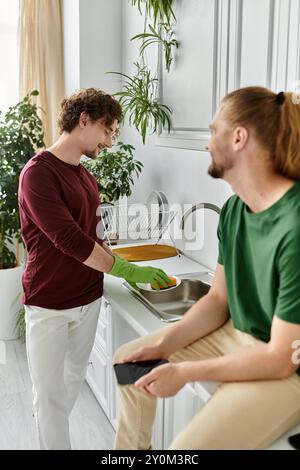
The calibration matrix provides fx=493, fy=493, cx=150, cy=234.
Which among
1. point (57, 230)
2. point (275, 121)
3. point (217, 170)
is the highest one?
point (275, 121)

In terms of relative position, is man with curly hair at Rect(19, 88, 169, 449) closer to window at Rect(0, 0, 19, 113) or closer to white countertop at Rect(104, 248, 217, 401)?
white countertop at Rect(104, 248, 217, 401)

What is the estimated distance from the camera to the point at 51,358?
185 centimetres

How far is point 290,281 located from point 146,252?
1.58m

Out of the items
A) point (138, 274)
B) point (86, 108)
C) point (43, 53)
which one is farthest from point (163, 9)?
point (138, 274)

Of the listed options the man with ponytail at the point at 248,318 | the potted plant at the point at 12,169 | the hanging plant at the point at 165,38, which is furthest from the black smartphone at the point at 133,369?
the potted plant at the point at 12,169

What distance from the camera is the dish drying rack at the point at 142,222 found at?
2.74 metres

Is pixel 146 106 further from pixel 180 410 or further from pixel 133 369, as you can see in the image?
pixel 133 369

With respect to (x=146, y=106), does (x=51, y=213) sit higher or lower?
lower

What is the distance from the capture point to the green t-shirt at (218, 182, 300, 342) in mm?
1071

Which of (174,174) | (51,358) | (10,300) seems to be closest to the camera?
(51,358)

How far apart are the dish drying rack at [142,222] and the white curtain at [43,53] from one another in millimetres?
1095

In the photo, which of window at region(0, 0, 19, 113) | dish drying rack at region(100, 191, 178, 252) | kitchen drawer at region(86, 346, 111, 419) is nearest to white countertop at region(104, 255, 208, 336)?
dish drying rack at region(100, 191, 178, 252)

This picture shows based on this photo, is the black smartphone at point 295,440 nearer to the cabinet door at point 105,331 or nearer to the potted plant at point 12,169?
the cabinet door at point 105,331

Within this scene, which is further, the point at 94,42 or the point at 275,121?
the point at 94,42
